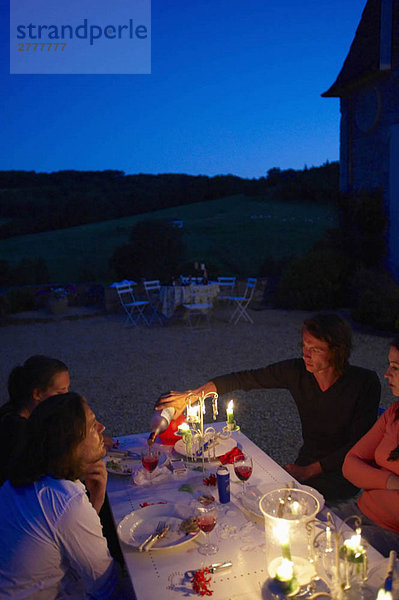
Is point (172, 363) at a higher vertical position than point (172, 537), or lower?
lower

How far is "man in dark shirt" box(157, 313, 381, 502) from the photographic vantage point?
100 inches

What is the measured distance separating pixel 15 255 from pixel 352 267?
2051 cm

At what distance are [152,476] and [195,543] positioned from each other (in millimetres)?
515

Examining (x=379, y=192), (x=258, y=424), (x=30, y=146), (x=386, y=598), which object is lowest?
(x=258, y=424)

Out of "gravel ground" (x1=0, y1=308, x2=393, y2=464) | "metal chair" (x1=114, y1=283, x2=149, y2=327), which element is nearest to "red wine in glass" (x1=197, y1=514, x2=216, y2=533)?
"gravel ground" (x1=0, y1=308, x2=393, y2=464)

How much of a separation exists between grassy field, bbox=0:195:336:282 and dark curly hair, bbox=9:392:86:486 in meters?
19.7

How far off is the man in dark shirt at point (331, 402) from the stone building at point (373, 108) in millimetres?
8279

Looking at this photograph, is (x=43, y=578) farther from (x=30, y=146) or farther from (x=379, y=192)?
(x=30, y=146)

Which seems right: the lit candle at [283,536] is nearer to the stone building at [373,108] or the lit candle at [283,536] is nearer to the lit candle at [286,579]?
the lit candle at [286,579]

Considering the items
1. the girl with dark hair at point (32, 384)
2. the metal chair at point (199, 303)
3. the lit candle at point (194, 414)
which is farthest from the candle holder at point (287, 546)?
the metal chair at point (199, 303)

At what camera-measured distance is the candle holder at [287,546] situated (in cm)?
133

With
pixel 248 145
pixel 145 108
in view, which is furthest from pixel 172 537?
pixel 248 145

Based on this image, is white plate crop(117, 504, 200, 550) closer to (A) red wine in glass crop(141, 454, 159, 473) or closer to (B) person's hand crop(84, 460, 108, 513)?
(B) person's hand crop(84, 460, 108, 513)

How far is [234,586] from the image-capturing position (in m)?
1.45
